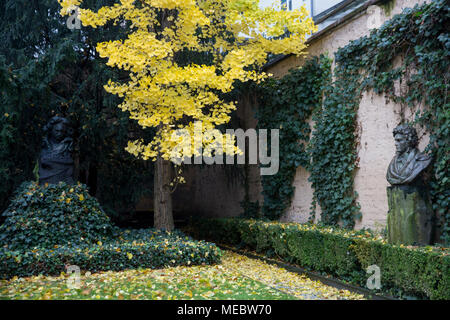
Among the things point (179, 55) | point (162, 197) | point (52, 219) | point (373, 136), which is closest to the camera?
point (52, 219)

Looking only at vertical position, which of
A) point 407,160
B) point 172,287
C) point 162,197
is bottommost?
point 172,287

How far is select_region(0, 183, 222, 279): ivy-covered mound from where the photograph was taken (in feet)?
19.2

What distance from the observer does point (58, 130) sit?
7922 mm

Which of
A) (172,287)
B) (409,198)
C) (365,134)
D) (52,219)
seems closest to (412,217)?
(409,198)

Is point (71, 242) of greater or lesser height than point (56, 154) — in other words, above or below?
below

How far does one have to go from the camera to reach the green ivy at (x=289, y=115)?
852 centimetres

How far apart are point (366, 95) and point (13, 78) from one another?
6315 mm

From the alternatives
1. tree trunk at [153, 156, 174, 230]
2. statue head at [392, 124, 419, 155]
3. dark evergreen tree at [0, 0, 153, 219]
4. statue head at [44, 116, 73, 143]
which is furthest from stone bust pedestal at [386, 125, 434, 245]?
statue head at [44, 116, 73, 143]

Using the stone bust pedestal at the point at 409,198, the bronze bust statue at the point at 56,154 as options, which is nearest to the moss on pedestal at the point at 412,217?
the stone bust pedestal at the point at 409,198

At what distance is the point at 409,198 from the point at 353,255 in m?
1.18

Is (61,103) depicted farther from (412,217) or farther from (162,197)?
(412,217)

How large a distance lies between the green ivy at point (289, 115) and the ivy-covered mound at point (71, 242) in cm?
295

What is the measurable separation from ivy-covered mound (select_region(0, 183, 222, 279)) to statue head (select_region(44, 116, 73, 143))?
3.51ft

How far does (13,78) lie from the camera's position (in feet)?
24.0
